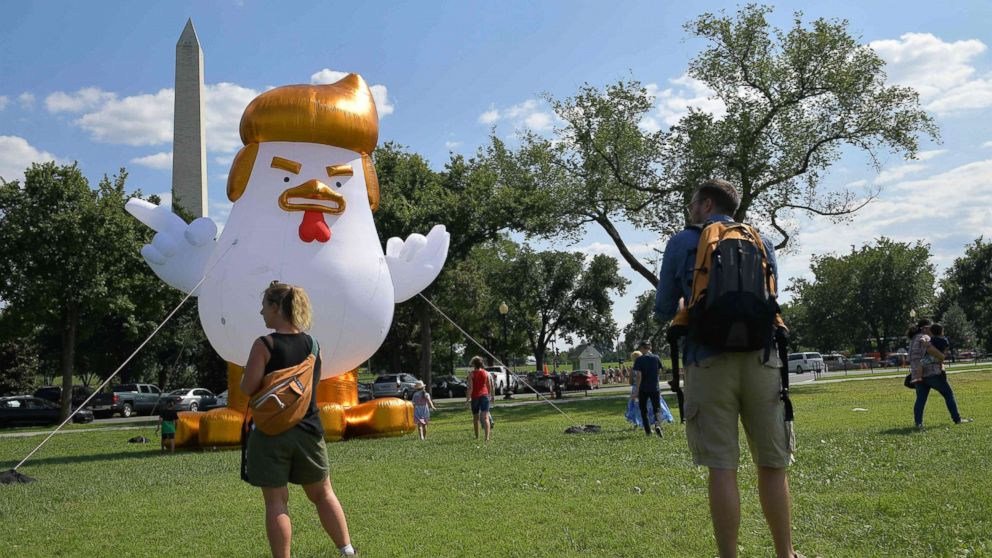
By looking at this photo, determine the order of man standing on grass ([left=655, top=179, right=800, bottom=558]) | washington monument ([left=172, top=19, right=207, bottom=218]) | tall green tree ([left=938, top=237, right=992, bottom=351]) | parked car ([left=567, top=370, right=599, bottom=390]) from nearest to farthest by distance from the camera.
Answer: man standing on grass ([left=655, top=179, right=800, bottom=558]) < washington monument ([left=172, top=19, right=207, bottom=218]) < parked car ([left=567, top=370, right=599, bottom=390]) < tall green tree ([left=938, top=237, right=992, bottom=351])

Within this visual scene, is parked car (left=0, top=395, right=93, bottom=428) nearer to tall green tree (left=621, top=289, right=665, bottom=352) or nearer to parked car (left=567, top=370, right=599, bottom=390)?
parked car (left=567, top=370, right=599, bottom=390)

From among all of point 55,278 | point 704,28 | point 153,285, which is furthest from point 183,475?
point 704,28

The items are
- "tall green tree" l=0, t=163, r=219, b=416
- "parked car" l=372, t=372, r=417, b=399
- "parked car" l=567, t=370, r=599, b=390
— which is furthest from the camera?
"parked car" l=567, t=370, r=599, b=390

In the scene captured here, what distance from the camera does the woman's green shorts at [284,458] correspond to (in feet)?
15.1

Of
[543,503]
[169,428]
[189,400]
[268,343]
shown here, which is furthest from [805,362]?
[268,343]

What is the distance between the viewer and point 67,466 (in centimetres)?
1362

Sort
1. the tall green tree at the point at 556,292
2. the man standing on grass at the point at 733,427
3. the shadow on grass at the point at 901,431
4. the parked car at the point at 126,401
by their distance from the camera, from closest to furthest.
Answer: the man standing on grass at the point at 733,427
the shadow on grass at the point at 901,431
the parked car at the point at 126,401
the tall green tree at the point at 556,292

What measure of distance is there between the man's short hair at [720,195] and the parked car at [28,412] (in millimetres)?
29688

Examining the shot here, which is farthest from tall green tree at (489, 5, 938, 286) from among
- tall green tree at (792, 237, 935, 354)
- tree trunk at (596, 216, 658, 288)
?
tall green tree at (792, 237, 935, 354)

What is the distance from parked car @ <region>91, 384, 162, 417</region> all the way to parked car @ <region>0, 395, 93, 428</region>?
2.81m

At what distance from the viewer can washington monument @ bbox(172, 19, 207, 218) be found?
38.2 m

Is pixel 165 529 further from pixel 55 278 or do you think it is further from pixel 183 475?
pixel 55 278

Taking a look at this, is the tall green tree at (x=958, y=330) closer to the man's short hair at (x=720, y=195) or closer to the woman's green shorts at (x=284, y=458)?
the man's short hair at (x=720, y=195)

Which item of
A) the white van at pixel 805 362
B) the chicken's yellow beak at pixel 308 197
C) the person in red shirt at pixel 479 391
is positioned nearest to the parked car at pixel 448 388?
the white van at pixel 805 362
